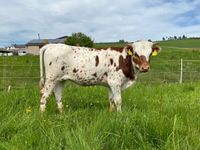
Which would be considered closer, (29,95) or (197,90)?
(29,95)

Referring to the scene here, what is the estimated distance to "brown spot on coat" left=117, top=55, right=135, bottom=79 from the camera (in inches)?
297

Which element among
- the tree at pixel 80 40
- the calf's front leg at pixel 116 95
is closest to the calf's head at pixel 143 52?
the calf's front leg at pixel 116 95

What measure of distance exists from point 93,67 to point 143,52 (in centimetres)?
111

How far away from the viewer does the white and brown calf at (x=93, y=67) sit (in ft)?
24.5

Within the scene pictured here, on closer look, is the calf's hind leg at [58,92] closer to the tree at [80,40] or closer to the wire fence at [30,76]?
the wire fence at [30,76]

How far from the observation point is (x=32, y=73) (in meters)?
16.2

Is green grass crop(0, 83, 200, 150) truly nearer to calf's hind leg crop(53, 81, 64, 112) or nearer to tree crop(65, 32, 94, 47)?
calf's hind leg crop(53, 81, 64, 112)

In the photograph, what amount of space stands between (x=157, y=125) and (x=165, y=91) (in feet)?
24.9

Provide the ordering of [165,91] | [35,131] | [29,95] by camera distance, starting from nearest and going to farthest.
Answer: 1. [35,131]
2. [29,95]
3. [165,91]

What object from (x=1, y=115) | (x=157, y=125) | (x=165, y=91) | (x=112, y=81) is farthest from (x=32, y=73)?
(x=157, y=125)

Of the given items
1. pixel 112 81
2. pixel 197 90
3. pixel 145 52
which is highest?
pixel 145 52

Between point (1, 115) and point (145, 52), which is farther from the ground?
point (145, 52)

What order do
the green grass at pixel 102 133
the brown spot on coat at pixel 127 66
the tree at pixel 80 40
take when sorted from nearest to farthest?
the green grass at pixel 102 133 < the brown spot on coat at pixel 127 66 < the tree at pixel 80 40

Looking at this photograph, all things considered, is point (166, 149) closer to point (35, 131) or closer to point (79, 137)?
point (79, 137)
